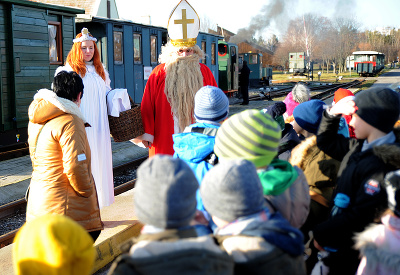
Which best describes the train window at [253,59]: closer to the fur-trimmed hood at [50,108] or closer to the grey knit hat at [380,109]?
the fur-trimmed hood at [50,108]

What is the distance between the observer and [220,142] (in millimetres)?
2332

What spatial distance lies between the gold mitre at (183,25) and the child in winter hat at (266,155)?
2.57 metres

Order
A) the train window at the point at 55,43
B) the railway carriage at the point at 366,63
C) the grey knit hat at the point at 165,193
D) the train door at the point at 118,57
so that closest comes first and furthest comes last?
the grey knit hat at the point at 165,193, the train window at the point at 55,43, the train door at the point at 118,57, the railway carriage at the point at 366,63

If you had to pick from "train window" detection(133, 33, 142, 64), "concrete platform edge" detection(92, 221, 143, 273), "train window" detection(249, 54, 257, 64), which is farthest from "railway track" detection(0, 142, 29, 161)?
"train window" detection(249, 54, 257, 64)

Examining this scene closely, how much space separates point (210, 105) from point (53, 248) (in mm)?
1828

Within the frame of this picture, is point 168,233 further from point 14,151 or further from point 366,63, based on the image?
point 366,63

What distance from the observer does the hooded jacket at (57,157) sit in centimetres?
336

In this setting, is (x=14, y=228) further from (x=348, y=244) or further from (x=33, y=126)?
(x=348, y=244)

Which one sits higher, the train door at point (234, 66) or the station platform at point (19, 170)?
the train door at point (234, 66)

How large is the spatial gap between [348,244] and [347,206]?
0.71 ft

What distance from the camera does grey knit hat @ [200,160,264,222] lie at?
1809 millimetres

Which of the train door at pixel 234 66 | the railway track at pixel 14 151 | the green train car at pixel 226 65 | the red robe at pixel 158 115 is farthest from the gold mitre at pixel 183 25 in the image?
the train door at pixel 234 66

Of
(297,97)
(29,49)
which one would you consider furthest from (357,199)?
(29,49)

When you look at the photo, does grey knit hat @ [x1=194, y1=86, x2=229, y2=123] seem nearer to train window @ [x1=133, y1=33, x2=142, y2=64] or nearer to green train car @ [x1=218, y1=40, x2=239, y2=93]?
train window @ [x1=133, y1=33, x2=142, y2=64]
